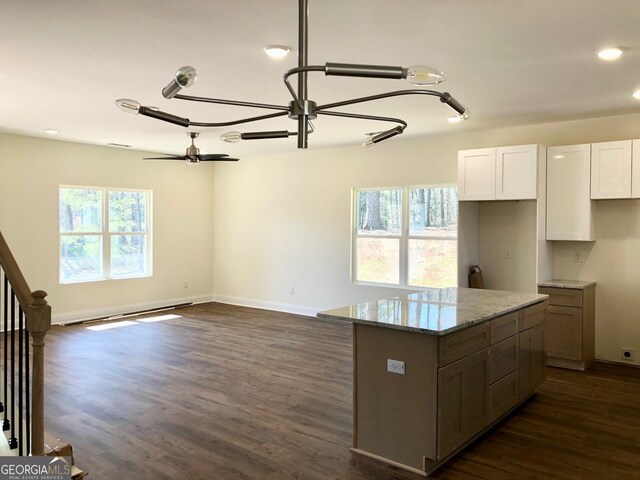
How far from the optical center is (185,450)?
3.18m

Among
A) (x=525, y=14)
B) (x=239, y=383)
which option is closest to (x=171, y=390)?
(x=239, y=383)

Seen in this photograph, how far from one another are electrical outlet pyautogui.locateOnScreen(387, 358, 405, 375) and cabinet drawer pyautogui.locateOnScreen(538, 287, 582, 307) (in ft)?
9.49

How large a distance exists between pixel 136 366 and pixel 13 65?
2.94 metres

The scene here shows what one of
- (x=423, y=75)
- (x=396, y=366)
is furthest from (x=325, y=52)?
(x=396, y=366)

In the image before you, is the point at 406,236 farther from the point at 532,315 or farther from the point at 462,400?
the point at 462,400

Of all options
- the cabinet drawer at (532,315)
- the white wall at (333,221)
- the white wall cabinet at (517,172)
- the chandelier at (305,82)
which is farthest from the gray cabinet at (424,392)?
the white wall at (333,221)

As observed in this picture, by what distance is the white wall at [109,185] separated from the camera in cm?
668

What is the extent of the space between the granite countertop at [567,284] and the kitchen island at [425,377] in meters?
1.78

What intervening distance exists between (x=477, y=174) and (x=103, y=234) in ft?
18.2

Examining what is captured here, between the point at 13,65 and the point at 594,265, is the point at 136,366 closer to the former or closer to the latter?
the point at 13,65

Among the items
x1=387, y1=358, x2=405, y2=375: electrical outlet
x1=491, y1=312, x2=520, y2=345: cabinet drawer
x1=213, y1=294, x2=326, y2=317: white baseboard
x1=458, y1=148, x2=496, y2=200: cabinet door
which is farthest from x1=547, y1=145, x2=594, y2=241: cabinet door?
x1=213, y1=294, x2=326, y2=317: white baseboard

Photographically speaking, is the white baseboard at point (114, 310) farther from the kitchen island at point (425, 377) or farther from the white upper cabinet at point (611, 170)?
the white upper cabinet at point (611, 170)

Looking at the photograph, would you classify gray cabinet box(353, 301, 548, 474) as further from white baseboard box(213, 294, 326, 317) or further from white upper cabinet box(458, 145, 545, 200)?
white baseboard box(213, 294, 326, 317)

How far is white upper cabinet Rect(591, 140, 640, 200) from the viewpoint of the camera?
16.0 ft
